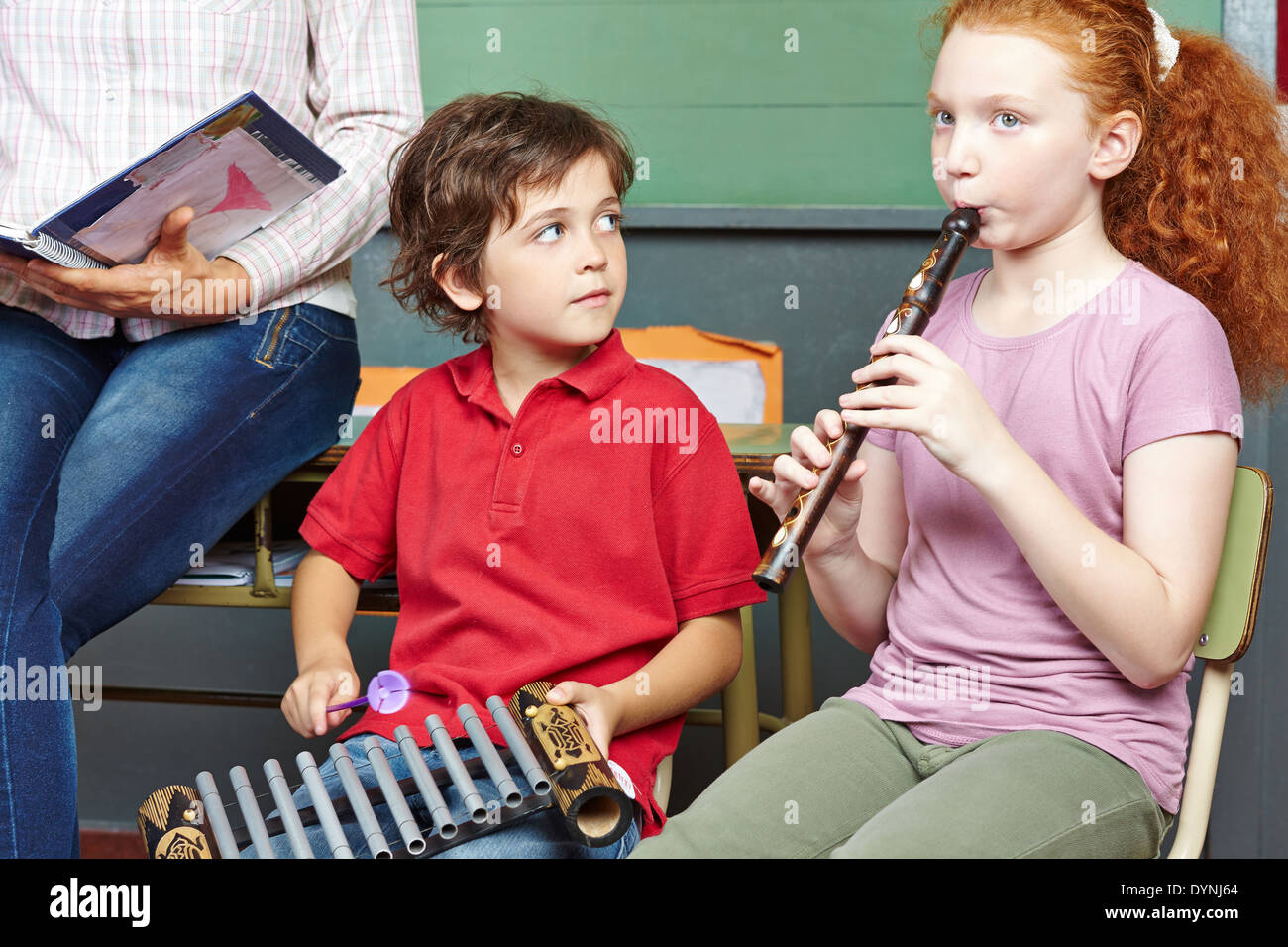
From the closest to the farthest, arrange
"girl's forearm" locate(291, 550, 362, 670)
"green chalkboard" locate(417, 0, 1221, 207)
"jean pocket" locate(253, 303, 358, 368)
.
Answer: "girl's forearm" locate(291, 550, 362, 670), "jean pocket" locate(253, 303, 358, 368), "green chalkboard" locate(417, 0, 1221, 207)

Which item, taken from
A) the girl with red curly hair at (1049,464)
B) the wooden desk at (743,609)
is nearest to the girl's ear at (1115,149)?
the girl with red curly hair at (1049,464)

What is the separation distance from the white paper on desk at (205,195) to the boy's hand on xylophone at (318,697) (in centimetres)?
45

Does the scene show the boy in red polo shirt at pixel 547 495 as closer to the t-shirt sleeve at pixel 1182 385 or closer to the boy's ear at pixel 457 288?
the boy's ear at pixel 457 288

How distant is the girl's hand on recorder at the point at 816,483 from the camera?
3.01 ft

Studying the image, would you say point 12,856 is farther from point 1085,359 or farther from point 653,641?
point 1085,359

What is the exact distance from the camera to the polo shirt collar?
114 centimetres

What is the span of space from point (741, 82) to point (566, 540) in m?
1.04

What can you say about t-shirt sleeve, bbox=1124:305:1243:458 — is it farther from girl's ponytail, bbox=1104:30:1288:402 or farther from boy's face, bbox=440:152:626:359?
boy's face, bbox=440:152:626:359

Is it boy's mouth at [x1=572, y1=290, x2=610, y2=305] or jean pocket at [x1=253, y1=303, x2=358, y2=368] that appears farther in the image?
jean pocket at [x1=253, y1=303, x2=358, y2=368]

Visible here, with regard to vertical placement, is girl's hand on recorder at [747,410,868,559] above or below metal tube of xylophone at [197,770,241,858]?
above

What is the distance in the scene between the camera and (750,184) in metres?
1.91

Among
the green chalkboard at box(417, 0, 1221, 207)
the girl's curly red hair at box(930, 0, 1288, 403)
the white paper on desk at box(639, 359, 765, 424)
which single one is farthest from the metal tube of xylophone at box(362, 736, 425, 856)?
the green chalkboard at box(417, 0, 1221, 207)

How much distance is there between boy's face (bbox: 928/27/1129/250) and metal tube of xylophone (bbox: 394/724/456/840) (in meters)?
0.58

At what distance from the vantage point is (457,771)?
92 centimetres
